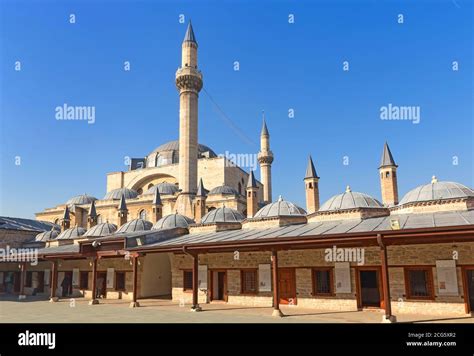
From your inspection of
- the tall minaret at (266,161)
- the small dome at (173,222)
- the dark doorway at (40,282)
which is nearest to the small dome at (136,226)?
the small dome at (173,222)

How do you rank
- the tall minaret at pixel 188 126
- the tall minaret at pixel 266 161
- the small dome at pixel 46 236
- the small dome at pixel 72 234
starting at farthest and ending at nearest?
the tall minaret at pixel 266 161
the tall minaret at pixel 188 126
the small dome at pixel 46 236
the small dome at pixel 72 234

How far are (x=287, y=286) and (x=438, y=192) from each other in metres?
7.80

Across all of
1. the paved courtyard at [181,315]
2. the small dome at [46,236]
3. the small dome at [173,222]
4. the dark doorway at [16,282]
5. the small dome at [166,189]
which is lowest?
the paved courtyard at [181,315]

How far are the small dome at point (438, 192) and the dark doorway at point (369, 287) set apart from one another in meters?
4.11

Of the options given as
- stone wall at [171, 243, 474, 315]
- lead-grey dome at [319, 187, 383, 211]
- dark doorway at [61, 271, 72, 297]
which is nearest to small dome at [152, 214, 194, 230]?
dark doorway at [61, 271, 72, 297]

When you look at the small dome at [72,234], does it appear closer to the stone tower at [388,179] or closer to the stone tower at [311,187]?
the stone tower at [311,187]

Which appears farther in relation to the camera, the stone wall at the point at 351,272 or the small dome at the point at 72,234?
the small dome at the point at 72,234

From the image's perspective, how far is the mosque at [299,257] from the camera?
12.5 m

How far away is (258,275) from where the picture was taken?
1627cm

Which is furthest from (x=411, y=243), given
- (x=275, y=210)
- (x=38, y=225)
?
(x=38, y=225)

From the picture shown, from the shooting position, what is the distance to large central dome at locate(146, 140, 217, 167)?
49491 mm

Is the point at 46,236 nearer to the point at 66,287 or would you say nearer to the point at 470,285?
the point at 66,287

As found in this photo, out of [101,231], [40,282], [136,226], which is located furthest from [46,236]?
[136,226]
